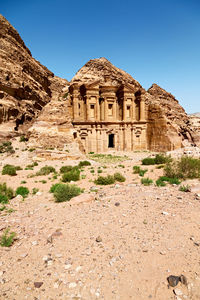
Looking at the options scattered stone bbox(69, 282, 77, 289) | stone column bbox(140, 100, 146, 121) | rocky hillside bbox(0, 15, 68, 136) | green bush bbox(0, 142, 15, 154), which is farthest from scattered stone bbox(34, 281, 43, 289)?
stone column bbox(140, 100, 146, 121)

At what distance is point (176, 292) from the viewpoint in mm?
2760

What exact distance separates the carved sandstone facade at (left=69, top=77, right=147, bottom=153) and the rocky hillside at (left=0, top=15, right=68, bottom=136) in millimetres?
7200

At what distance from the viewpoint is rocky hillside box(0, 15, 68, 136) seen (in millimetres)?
20641

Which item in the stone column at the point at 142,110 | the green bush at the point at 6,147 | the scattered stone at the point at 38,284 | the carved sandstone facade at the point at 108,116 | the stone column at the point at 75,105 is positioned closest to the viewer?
the scattered stone at the point at 38,284

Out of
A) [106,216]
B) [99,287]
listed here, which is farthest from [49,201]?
[99,287]

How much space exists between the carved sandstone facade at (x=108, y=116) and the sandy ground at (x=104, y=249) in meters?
24.4

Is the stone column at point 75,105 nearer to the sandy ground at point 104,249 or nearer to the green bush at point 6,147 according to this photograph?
the green bush at point 6,147

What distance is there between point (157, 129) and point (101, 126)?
11.3m

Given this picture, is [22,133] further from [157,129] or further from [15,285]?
[157,129]

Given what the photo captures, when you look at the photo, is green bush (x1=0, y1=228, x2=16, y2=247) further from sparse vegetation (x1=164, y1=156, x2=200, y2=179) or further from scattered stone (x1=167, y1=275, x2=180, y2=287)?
sparse vegetation (x1=164, y1=156, x2=200, y2=179)

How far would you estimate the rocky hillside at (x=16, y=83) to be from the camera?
2064cm

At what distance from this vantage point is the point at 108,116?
32.6 m

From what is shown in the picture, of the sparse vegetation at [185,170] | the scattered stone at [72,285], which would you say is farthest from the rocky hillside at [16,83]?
the scattered stone at [72,285]

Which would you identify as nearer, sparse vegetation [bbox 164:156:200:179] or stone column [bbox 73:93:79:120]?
sparse vegetation [bbox 164:156:200:179]
